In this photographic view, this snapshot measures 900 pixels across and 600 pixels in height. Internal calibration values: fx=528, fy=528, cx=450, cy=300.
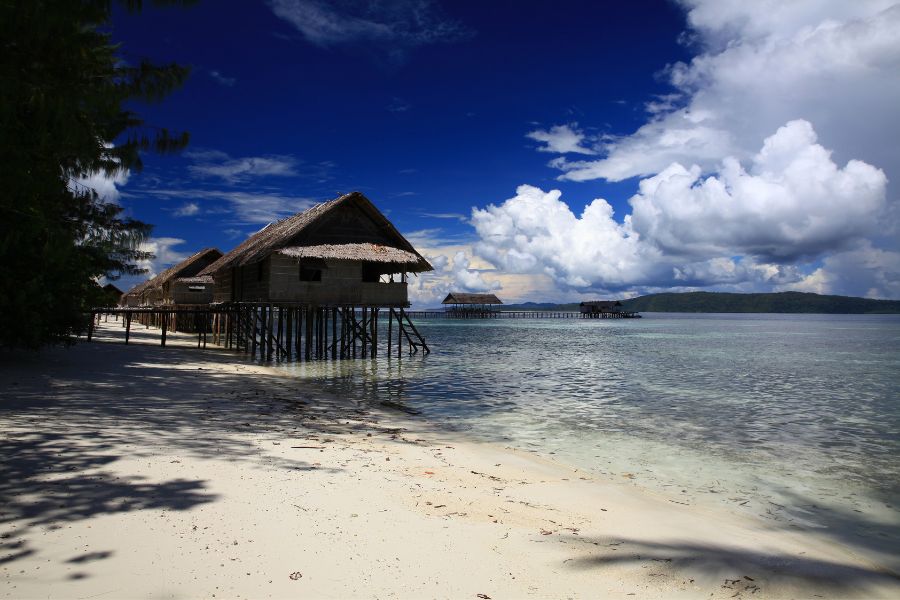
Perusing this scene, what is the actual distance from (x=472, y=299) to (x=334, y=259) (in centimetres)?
6972

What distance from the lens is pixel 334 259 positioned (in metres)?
21.9

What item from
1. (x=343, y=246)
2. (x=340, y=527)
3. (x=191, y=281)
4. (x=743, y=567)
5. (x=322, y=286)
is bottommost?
(x=743, y=567)

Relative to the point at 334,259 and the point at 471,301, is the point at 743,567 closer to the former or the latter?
the point at 334,259

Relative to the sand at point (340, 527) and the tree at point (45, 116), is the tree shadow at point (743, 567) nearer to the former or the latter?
the sand at point (340, 527)

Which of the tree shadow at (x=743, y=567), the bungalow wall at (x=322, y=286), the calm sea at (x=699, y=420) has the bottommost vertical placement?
the calm sea at (x=699, y=420)

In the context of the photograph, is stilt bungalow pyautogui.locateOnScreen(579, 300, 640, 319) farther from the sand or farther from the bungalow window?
the sand

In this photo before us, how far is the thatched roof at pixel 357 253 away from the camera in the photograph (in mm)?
21109

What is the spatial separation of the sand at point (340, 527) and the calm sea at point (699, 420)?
127 cm

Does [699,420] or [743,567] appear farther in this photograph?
[699,420]

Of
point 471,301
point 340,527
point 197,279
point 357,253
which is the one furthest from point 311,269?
point 471,301

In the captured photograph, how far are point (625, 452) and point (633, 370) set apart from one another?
14500 mm

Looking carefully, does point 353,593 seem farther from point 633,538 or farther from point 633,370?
point 633,370

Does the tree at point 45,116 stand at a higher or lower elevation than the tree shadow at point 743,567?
higher

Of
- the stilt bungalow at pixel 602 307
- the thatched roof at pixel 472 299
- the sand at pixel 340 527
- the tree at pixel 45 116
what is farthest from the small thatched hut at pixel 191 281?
the stilt bungalow at pixel 602 307
